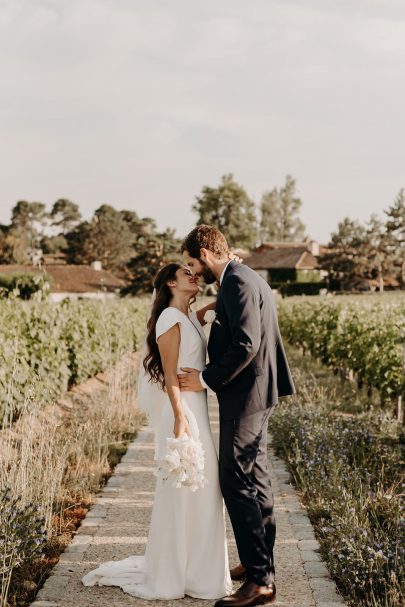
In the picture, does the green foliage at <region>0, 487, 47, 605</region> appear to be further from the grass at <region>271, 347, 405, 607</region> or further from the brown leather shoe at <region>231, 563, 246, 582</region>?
the grass at <region>271, 347, 405, 607</region>

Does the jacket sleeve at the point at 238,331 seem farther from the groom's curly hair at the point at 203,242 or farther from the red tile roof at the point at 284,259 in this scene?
the red tile roof at the point at 284,259

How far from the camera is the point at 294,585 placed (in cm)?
438

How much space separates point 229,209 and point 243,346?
271 ft

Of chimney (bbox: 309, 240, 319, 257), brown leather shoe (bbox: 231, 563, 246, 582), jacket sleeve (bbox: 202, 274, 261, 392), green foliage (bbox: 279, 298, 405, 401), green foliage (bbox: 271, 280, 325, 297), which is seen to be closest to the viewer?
jacket sleeve (bbox: 202, 274, 261, 392)

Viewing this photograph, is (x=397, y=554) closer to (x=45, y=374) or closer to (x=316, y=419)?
(x=316, y=419)

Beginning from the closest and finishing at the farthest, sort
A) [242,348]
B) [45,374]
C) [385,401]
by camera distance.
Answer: [242,348] < [45,374] < [385,401]

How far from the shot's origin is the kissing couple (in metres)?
4.10

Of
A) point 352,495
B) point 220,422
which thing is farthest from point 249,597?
point 352,495

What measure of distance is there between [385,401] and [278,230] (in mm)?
90191

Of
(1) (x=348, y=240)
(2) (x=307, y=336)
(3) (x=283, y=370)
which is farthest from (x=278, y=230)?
(3) (x=283, y=370)

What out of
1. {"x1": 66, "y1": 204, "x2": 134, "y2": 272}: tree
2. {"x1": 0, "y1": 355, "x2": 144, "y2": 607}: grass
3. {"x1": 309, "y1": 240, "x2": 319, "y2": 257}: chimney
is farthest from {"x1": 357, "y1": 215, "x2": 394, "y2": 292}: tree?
{"x1": 0, "y1": 355, "x2": 144, "y2": 607}: grass

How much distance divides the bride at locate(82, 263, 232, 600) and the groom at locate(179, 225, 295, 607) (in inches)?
5.0

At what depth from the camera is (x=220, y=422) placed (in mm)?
4270

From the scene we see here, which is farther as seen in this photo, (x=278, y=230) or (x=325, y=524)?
(x=278, y=230)
